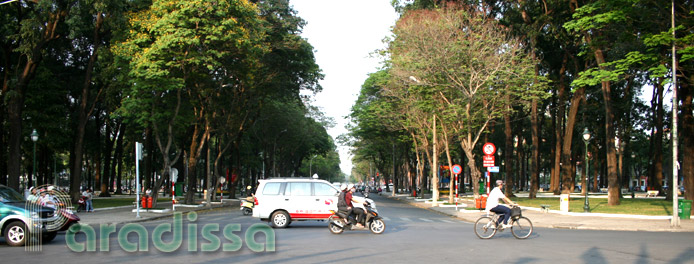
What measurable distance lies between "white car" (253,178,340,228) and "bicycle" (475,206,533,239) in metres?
6.19

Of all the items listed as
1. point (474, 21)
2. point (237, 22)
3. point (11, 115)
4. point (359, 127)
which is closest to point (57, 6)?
point (11, 115)

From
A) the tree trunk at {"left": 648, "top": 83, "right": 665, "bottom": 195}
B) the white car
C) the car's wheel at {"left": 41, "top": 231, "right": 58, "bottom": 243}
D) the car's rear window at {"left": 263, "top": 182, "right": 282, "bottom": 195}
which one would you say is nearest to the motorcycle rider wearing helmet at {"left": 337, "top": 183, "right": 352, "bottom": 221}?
the white car

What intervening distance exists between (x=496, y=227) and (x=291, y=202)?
7736mm

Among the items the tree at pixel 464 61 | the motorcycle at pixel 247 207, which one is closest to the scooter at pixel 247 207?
the motorcycle at pixel 247 207

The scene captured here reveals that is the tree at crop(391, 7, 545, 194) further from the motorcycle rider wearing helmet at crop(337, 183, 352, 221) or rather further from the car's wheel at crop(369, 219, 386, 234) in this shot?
the car's wheel at crop(369, 219, 386, 234)

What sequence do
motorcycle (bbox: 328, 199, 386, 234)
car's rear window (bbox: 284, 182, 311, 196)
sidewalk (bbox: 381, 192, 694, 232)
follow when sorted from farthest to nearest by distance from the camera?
sidewalk (bbox: 381, 192, 694, 232)
car's rear window (bbox: 284, 182, 311, 196)
motorcycle (bbox: 328, 199, 386, 234)

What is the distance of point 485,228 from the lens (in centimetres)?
1641

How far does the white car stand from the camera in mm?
21250

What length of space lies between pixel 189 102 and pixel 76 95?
1219cm

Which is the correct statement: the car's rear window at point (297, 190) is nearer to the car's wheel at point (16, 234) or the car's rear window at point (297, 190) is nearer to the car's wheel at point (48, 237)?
the car's wheel at point (48, 237)

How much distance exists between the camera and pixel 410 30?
35.6 meters

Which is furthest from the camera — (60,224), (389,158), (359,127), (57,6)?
(389,158)

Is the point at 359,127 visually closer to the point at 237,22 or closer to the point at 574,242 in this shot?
the point at 237,22

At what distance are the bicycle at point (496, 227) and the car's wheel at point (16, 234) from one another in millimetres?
11637
